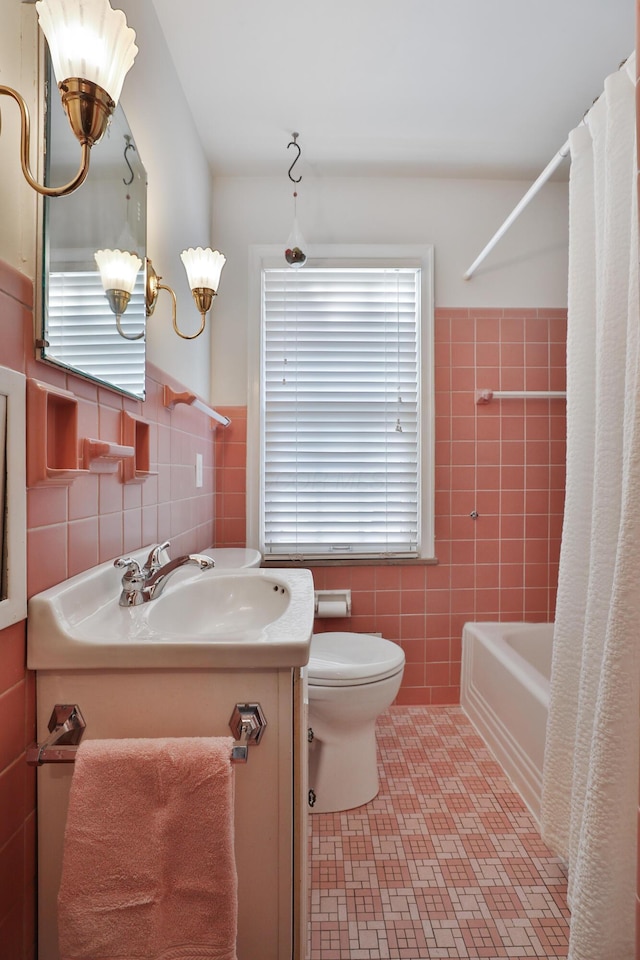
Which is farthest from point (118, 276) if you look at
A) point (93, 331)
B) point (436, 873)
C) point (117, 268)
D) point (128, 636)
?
point (436, 873)

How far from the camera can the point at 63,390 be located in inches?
35.4

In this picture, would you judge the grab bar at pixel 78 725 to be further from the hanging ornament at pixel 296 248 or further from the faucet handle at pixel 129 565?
the hanging ornament at pixel 296 248

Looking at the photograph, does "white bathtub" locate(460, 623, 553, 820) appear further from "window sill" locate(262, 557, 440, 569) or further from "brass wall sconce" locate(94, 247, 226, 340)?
"brass wall sconce" locate(94, 247, 226, 340)

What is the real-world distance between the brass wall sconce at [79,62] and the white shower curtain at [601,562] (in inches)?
33.4

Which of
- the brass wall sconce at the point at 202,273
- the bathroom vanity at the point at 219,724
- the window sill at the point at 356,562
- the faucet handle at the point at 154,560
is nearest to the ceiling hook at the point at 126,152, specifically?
the brass wall sconce at the point at 202,273

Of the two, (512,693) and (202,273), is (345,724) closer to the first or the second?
(512,693)

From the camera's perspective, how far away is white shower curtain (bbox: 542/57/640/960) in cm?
85

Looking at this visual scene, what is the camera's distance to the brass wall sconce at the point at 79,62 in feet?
2.19

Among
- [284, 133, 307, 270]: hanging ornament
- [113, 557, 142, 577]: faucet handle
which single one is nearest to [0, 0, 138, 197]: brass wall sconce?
[113, 557, 142, 577]: faucet handle

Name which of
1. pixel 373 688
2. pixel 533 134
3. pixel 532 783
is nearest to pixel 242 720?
pixel 373 688

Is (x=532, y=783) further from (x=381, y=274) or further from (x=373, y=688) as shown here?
(x=381, y=274)

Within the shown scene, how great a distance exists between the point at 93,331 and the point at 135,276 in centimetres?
27

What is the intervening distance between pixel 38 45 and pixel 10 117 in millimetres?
156

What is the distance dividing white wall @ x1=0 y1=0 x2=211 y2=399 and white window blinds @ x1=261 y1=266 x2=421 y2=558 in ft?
1.36
